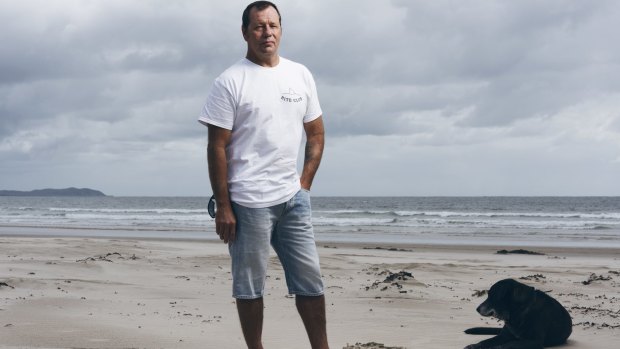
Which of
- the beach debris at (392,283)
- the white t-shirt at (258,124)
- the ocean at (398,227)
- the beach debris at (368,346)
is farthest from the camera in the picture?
the ocean at (398,227)

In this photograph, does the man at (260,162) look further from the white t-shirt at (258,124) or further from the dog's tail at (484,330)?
the dog's tail at (484,330)

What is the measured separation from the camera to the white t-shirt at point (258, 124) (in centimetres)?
315

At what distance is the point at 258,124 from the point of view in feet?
10.4

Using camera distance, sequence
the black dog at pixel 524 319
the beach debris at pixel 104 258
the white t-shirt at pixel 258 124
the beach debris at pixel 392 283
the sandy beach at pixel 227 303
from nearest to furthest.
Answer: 1. the white t-shirt at pixel 258 124
2. the black dog at pixel 524 319
3. the sandy beach at pixel 227 303
4. the beach debris at pixel 392 283
5. the beach debris at pixel 104 258

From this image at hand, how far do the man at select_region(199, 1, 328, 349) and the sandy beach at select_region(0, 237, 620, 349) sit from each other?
151cm

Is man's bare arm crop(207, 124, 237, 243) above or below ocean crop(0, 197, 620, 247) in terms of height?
above

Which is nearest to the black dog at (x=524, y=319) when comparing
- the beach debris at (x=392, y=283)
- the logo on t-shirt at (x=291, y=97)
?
the beach debris at (x=392, y=283)

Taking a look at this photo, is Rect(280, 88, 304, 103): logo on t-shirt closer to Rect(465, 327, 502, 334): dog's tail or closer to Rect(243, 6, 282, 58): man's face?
Rect(243, 6, 282, 58): man's face

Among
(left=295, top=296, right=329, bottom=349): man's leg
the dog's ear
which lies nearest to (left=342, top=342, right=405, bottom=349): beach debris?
the dog's ear

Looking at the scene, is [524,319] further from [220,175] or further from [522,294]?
[220,175]

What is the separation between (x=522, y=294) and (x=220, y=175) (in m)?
2.64

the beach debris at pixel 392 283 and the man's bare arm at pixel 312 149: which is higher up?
the man's bare arm at pixel 312 149

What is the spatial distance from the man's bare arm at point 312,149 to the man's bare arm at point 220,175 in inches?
16.2

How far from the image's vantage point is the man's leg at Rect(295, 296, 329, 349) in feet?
11.3
